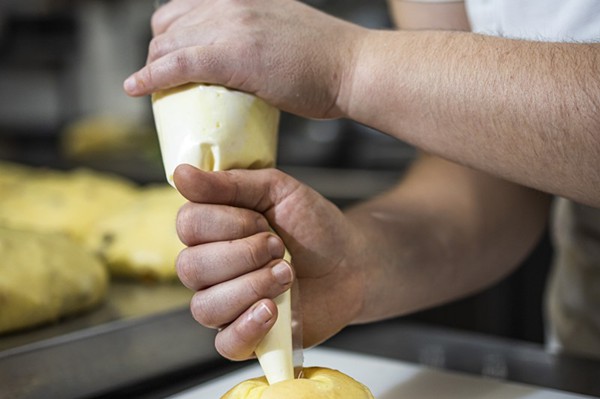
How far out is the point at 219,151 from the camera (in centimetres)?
77

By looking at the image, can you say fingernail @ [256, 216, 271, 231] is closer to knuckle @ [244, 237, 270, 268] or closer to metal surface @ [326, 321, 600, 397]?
knuckle @ [244, 237, 270, 268]

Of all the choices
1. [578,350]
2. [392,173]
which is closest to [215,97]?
[578,350]

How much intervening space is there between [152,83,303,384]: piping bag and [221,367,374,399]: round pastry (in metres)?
0.02

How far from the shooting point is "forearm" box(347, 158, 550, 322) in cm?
99

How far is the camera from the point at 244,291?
2.35 ft

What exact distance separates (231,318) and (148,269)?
2.36ft

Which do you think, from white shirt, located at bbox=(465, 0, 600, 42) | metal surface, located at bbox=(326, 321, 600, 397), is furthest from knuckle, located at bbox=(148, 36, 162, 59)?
metal surface, located at bbox=(326, 321, 600, 397)

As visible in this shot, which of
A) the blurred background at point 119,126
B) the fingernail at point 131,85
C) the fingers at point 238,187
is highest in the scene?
the fingernail at point 131,85

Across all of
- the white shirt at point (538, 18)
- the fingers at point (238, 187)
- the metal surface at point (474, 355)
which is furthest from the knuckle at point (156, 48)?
the metal surface at point (474, 355)

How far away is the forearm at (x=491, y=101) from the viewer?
71 cm

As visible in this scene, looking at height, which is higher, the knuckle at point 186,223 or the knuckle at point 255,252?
the knuckle at point 186,223

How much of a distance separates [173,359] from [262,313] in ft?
1.45

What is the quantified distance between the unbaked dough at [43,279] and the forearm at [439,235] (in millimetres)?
436

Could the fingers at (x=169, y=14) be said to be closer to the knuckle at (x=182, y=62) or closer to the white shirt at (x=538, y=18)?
the knuckle at (x=182, y=62)
